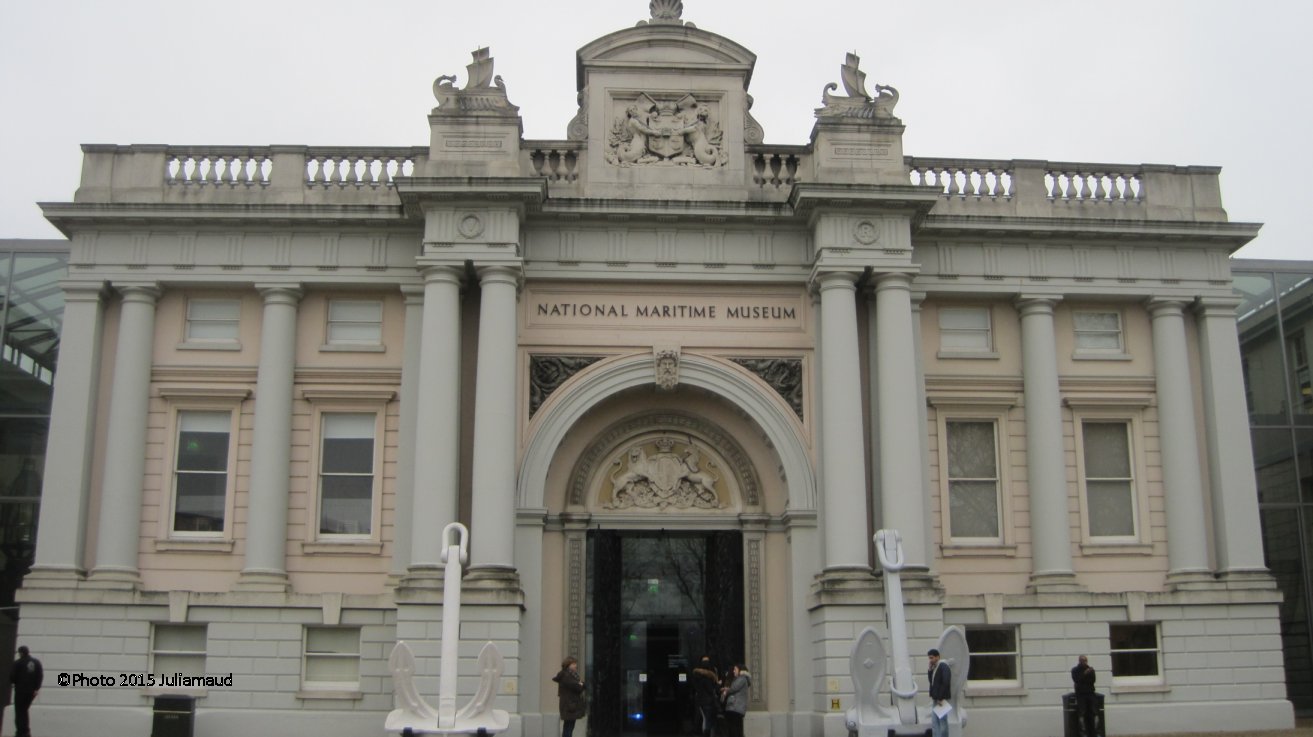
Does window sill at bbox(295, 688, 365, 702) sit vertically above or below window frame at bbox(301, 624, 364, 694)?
below

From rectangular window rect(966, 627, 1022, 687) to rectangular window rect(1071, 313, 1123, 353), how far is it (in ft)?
18.2

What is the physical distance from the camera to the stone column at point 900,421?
72.1ft

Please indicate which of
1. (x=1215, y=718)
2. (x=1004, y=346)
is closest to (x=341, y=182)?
(x=1004, y=346)

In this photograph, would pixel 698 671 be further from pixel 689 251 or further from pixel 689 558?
pixel 689 251

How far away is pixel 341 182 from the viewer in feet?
79.3

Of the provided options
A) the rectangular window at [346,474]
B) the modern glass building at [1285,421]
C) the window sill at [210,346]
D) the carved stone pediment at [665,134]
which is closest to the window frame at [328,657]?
the rectangular window at [346,474]

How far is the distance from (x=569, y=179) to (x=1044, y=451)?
379 inches

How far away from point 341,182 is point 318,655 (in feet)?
27.2

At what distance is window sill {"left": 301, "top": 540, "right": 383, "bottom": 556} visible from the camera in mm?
22891

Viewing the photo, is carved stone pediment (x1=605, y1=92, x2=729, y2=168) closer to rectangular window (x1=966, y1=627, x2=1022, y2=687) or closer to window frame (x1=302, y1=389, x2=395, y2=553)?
window frame (x1=302, y1=389, x2=395, y2=553)

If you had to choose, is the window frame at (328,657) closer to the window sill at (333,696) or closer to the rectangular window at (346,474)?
the window sill at (333,696)

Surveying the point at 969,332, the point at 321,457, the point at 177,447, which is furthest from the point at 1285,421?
the point at 177,447

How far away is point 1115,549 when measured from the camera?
23.7 m

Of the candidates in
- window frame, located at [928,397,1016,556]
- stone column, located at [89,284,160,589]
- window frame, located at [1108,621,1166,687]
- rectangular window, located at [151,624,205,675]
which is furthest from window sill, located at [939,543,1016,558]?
stone column, located at [89,284,160,589]
